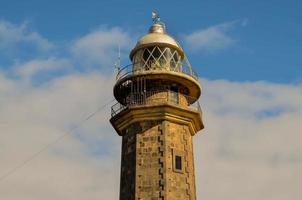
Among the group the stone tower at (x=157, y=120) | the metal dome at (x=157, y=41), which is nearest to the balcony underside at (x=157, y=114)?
the stone tower at (x=157, y=120)

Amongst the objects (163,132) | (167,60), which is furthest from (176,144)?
(167,60)

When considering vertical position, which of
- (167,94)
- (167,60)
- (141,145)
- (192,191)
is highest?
(167,60)

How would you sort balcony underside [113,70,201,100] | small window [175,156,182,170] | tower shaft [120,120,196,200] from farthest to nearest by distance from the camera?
balcony underside [113,70,201,100] < small window [175,156,182,170] < tower shaft [120,120,196,200]

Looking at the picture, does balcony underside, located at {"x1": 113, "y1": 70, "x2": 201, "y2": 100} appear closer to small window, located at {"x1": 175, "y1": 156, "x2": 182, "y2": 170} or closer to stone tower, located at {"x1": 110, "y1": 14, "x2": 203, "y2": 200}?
stone tower, located at {"x1": 110, "y1": 14, "x2": 203, "y2": 200}

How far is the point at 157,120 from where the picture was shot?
26.4m

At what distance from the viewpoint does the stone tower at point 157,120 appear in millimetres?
25312

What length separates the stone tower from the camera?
83.0ft

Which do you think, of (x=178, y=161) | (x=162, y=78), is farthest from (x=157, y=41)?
(x=178, y=161)

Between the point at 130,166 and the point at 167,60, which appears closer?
the point at 130,166

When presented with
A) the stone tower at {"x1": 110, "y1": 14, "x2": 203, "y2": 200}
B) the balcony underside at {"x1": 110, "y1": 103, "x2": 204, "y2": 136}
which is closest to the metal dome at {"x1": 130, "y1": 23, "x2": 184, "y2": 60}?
the stone tower at {"x1": 110, "y1": 14, "x2": 203, "y2": 200}

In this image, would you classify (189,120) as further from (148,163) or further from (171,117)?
(148,163)

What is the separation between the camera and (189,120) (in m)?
27.2

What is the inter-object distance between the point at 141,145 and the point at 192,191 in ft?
10.4

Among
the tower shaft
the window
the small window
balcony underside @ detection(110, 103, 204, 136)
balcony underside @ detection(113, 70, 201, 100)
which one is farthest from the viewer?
balcony underside @ detection(113, 70, 201, 100)
